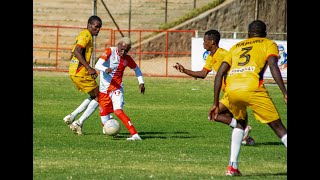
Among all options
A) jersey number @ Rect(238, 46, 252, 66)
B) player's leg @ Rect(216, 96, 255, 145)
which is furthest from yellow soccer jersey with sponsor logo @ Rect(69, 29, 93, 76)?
jersey number @ Rect(238, 46, 252, 66)

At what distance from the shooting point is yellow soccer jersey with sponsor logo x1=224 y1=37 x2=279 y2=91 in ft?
48.2

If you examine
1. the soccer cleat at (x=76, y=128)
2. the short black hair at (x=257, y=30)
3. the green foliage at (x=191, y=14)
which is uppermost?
the green foliage at (x=191, y=14)

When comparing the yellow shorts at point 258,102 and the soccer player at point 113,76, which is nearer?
the yellow shorts at point 258,102

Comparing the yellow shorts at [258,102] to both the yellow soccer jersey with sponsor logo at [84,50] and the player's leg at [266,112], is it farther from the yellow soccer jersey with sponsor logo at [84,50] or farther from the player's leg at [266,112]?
the yellow soccer jersey with sponsor logo at [84,50]

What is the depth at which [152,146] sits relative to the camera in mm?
18734

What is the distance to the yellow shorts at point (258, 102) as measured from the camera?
1451 centimetres

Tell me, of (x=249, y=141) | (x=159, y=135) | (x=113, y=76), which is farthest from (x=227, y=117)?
(x=113, y=76)

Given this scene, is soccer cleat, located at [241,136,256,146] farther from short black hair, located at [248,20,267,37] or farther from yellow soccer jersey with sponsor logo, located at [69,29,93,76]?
short black hair, located at [248,20,267,37]

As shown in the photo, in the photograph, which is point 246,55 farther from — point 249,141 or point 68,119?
point 68,119

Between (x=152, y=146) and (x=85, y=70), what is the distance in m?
3.73

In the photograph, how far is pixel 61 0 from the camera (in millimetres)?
50562

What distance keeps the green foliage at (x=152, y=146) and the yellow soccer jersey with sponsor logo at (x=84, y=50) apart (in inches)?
47.6

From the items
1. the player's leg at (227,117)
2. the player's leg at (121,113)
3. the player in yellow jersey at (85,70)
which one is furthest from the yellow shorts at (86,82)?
the player's leg at (227,117)
